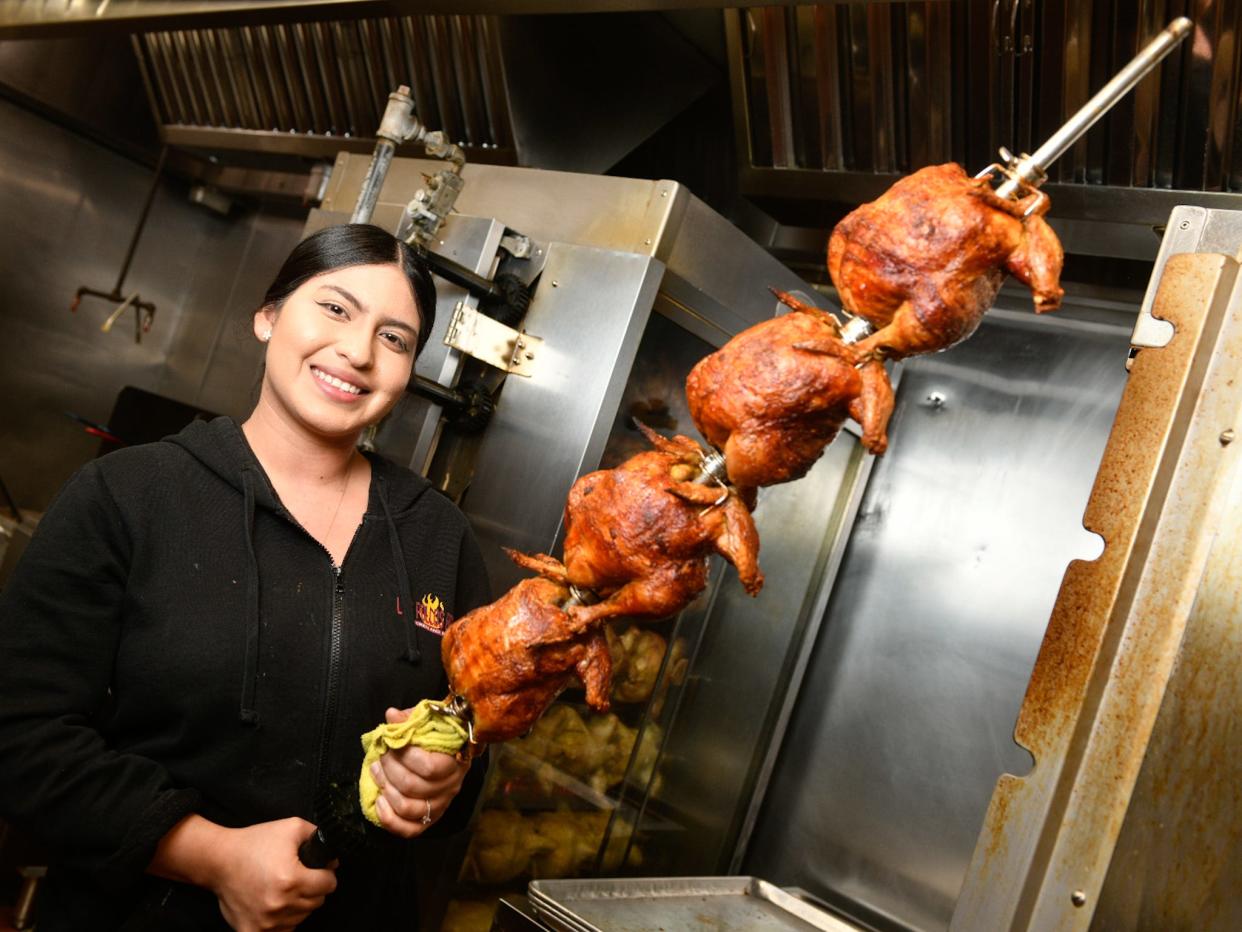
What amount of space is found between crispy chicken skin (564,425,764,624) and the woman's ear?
783 millimetres

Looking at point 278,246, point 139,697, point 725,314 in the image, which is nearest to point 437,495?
point 139,697

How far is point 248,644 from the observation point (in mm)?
1590

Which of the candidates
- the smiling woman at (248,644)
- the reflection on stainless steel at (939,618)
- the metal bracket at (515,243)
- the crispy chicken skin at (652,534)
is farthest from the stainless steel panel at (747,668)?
the crispy chicken skin at (652,534)

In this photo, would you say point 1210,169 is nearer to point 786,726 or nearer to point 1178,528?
point 1178,528

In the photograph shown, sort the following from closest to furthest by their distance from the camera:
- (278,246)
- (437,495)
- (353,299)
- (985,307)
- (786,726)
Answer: (985,307), (353,299), (437,495), (786,726), (278,246)

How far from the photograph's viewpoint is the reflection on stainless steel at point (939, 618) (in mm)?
2750

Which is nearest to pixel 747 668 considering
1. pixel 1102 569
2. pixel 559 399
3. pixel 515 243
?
pixel 559 399

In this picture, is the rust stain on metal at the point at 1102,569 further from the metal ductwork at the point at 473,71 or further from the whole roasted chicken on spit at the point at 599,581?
the metal ductwork at the point at 473,71

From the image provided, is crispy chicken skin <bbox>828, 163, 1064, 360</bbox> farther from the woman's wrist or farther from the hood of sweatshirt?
the woman's wrist

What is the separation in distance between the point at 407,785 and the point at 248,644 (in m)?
0.38

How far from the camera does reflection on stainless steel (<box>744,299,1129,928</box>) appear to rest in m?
2.75

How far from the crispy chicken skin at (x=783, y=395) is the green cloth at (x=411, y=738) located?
0.55 metres

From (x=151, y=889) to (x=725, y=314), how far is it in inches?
71.8

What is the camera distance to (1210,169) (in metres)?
2.27
